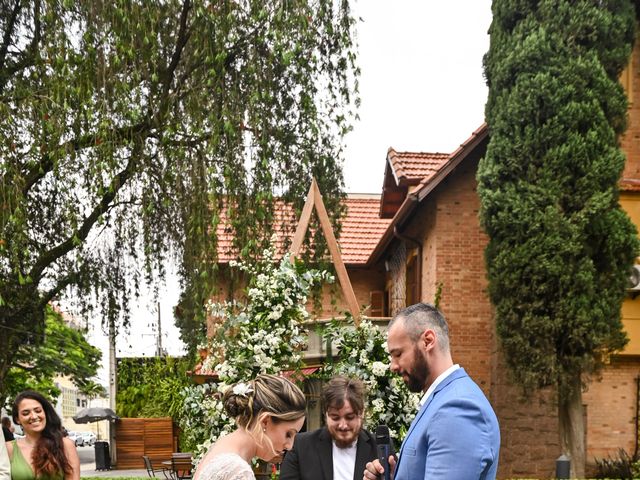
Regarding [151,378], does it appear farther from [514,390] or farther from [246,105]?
[246,105]

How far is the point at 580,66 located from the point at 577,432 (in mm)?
5833

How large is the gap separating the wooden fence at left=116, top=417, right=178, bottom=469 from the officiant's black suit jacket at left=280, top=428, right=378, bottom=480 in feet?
91.9

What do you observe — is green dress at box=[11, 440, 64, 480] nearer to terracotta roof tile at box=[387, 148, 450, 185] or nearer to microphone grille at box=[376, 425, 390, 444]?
microphone grille at box=[376, 425, 390, 444]

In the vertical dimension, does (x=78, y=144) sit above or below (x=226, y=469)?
above

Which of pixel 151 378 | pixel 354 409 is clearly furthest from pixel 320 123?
pixel 151 378

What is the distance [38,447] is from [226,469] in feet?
12.4

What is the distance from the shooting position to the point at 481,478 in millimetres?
2910

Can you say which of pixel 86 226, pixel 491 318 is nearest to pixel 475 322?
pixel 491 318

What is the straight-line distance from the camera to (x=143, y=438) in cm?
3303


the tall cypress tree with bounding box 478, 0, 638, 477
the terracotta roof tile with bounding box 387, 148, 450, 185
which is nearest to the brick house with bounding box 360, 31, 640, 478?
the terracotta roof tile with bounding box 387, 148, 450, 185

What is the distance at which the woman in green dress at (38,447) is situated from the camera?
658 cm

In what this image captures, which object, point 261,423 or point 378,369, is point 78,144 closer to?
point 378,369

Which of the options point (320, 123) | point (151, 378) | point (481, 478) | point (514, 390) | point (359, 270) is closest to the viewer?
point (481, 478)

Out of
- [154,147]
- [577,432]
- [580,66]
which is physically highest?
[580,66]
